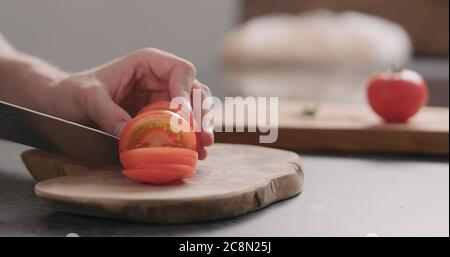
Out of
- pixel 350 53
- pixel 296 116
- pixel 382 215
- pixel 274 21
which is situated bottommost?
pixel 382 215

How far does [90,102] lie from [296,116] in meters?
0.60

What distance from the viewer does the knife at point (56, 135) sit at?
89 centimetres

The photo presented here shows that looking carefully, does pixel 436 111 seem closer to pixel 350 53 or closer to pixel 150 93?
pixel 150 93

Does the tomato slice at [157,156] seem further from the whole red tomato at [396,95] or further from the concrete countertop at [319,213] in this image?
the whole red tomato at [396,95]

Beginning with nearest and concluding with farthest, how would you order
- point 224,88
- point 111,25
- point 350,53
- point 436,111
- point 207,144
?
point 207,144
point 436,111
point 224,88
point 350,53
point 111,25

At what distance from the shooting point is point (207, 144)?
3.06ft

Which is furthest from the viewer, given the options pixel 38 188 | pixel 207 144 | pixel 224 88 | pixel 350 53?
pixel 350 53

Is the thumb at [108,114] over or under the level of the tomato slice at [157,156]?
over

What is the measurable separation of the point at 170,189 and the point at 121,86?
290mm

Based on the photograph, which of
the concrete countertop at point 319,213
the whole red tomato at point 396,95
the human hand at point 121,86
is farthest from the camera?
the whole red tomato at point 396,95

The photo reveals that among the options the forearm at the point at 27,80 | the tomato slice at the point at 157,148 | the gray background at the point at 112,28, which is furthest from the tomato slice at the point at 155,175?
the gray background at the point at 112,28

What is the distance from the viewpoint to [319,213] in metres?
0.83

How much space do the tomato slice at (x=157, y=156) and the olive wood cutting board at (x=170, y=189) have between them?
0.08ft

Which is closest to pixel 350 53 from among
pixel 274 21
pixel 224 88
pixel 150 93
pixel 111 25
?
pixel 274 21
